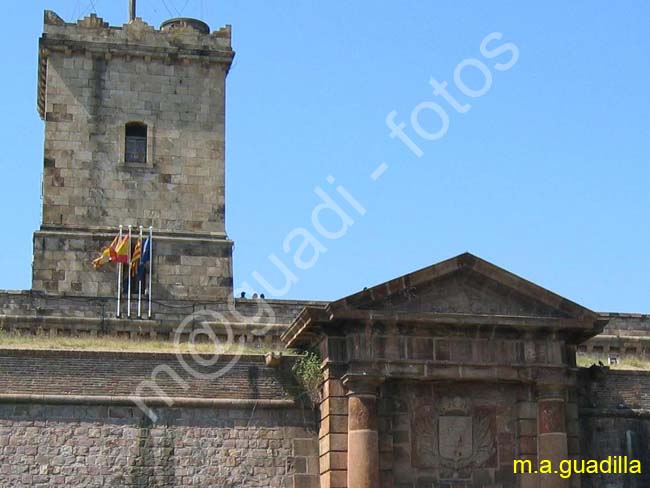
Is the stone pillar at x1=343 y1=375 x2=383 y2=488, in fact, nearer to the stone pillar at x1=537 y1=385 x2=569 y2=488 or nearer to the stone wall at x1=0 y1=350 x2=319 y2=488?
the stone wall at x1=0 y1=350 x2=319 y2=488

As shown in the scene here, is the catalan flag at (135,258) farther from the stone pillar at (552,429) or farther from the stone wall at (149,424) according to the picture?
the stone pillar at (552,429)

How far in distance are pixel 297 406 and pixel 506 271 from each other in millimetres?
4486

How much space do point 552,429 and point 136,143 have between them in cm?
1595

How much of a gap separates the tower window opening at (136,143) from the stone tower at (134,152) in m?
0.03

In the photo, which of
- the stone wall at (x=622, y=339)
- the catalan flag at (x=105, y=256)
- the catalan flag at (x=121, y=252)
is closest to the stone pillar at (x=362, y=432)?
the stone wall at (x=622, y=339)

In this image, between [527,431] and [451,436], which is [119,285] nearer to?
[451,436]

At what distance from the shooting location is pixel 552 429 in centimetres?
2420

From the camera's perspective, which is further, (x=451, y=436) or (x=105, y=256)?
(x=105, y=256)

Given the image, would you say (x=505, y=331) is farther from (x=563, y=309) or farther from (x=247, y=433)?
(x=247, y=433)

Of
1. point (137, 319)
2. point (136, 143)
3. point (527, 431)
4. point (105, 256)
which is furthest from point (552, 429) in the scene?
point (136, 143)

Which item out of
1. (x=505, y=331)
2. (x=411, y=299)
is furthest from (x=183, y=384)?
(x=505, y=331)

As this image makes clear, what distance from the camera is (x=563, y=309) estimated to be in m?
24.6

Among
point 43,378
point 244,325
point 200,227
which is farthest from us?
point 200,227

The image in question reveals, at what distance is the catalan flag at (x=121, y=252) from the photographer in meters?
33.9
